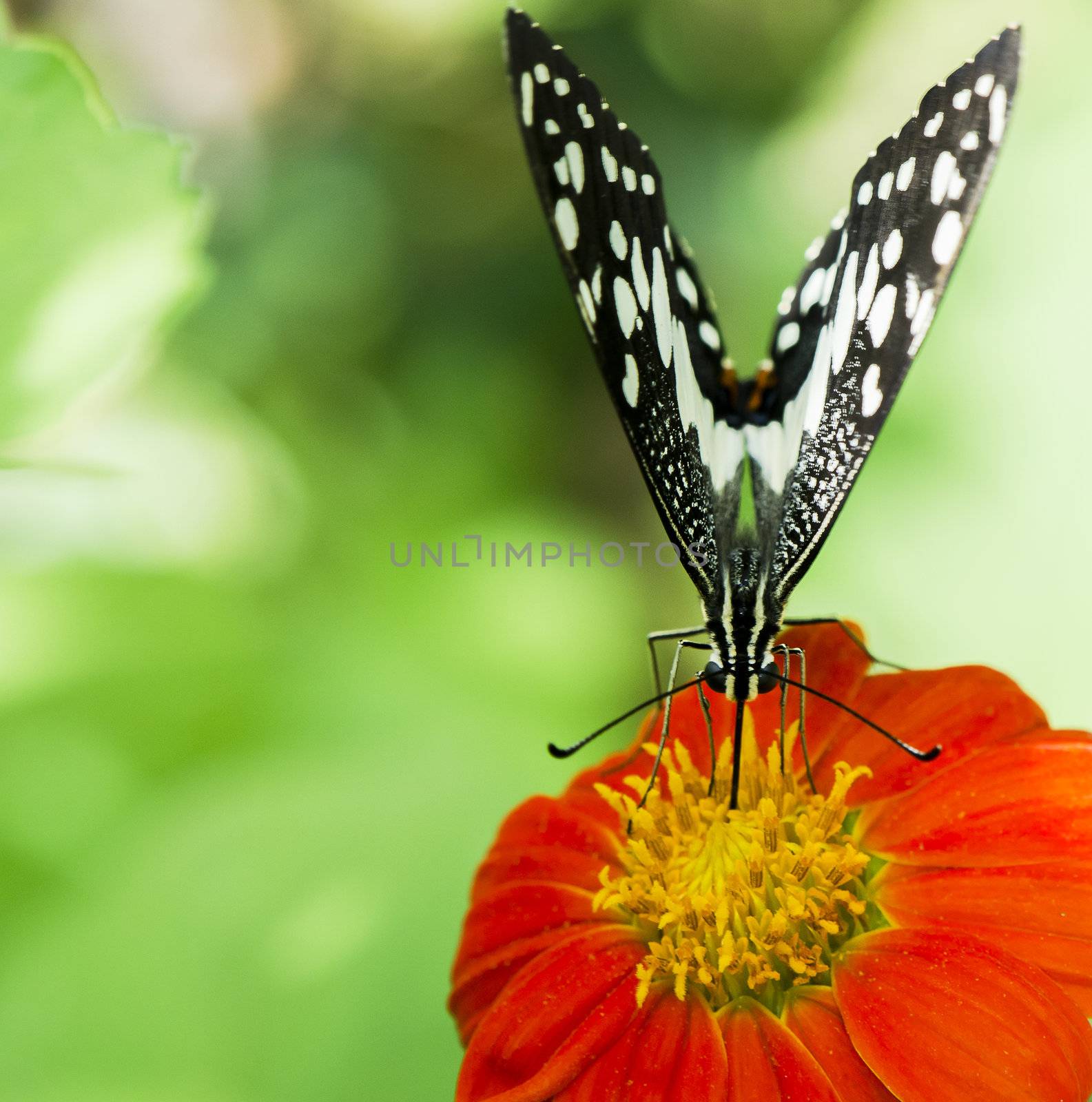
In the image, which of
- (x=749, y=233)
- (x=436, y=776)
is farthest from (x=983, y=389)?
(x=436, y=776)

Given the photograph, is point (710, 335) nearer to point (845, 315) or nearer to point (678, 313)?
point (678, 313)

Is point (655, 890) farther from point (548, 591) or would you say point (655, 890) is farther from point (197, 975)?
point (548, 591)

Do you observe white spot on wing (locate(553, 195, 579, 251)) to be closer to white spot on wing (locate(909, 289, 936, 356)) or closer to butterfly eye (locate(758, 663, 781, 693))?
white spot on wing (locate(909, 289, 936, 356))

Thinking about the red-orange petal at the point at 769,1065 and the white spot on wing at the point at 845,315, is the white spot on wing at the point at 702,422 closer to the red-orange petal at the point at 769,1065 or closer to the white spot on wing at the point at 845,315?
the white spot on wing at the point at 845,315
